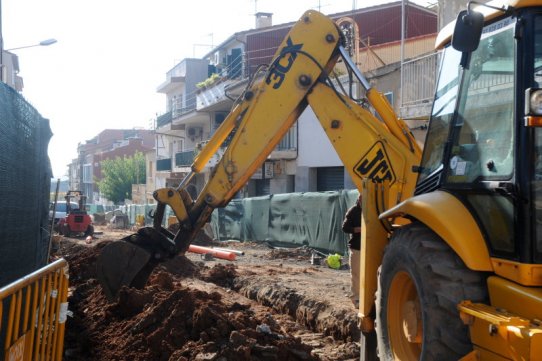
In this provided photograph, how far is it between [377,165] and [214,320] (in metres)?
2.43

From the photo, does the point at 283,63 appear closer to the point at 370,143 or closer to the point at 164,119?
the point at 370,143

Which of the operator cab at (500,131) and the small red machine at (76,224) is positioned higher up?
the operator cab at (500,131)

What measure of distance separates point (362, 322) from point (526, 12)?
9.69 ft

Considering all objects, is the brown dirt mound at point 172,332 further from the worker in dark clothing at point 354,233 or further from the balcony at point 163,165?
the balcony at point 163,165

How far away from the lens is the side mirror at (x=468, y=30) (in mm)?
4156

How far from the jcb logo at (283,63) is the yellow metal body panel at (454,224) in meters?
3.50

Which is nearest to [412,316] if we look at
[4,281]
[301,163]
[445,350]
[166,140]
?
[445,350]

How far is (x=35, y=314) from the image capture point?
5082mm

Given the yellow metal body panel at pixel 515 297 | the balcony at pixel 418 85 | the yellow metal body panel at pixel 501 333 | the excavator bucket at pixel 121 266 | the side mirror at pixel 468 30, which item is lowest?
the excavator bucket at pixel 121 266

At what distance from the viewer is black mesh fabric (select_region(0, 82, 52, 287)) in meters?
6.76

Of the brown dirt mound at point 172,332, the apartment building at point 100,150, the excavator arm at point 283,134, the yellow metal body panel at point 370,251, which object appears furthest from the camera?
the apartment building at point 100,150

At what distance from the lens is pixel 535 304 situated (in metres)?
3.73

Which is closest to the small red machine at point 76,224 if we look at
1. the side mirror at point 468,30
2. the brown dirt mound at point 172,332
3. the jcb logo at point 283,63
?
the brown dirt mound at point 172,332

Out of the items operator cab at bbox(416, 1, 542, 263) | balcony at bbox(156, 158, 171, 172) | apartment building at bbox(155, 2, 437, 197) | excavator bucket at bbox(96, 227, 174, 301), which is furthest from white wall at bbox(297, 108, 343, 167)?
balcony at bbox(156, 158, 171, 172)
